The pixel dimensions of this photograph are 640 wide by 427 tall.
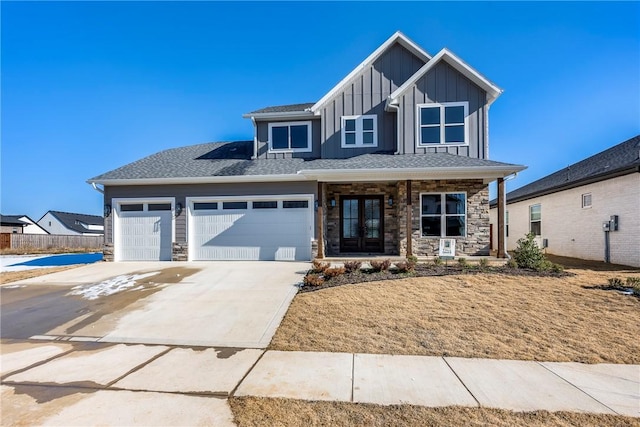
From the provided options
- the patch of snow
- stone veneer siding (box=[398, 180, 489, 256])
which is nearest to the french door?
stone veneer siding (box=[398, 180, 489, 256])

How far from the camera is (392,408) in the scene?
9.45 feet

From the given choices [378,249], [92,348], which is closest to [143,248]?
[92,348]

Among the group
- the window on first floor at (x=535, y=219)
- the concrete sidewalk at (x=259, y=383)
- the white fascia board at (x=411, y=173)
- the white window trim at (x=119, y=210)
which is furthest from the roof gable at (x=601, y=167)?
the white window trim at (x=119, y=210)

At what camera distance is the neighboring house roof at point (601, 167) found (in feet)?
34.3

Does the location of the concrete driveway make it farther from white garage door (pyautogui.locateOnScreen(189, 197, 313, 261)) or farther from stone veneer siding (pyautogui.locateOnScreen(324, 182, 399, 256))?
stone veneer siding (pyautogui.locateOnScreen(324, 182, 399, 256))

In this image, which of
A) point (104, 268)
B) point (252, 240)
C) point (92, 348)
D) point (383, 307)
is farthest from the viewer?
point (252, 240)

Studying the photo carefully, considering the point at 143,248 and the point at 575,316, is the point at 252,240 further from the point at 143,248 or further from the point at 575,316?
the point at 575,316

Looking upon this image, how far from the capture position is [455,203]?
11406 millimetres

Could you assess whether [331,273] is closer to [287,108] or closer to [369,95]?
[369,95]

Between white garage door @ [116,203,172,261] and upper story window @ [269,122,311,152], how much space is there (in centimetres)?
490

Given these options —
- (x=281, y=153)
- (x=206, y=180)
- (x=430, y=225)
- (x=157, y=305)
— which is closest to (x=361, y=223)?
(x=430, y=225)

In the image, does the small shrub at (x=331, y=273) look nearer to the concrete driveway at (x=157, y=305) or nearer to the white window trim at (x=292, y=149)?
the concrete driveway at (x=157, y=305)

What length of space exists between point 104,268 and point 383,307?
31.1ft

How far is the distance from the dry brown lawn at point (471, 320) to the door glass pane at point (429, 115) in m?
6.73
